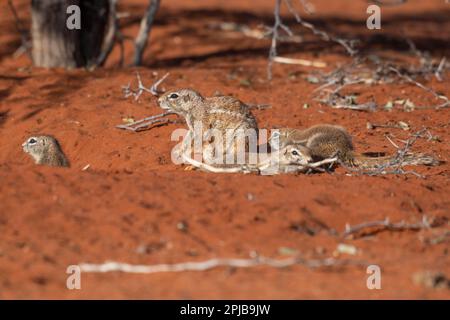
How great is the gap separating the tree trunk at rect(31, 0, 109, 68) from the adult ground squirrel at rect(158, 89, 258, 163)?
3640mm

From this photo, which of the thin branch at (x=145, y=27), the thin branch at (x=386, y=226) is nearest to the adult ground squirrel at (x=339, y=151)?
the thin branch at (x=386, y=226)

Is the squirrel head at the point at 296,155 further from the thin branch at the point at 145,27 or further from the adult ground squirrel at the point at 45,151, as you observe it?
the thin branch at the point at 145,27

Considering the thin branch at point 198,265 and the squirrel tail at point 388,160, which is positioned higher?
the squirrel tail at point 388,160

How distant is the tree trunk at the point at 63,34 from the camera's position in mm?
11453

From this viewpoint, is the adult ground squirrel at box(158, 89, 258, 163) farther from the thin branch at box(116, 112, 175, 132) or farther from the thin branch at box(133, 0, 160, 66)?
the thin branch at box(133, 0, 160, 66)

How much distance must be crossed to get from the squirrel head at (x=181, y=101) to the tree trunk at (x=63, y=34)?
3492 millimetres

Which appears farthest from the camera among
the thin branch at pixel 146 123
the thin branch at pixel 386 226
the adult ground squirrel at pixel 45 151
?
the thin branch at pixel 146 123

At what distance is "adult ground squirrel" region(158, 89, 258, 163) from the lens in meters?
8.06

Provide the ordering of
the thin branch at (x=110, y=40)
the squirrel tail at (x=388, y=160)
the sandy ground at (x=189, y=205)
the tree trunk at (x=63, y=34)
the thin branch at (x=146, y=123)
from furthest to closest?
the thin branch at (x=110, y=40) < the tree trunk at (x=63, y=34) < the thin branch at (x=146, y=123) < the squirrel tail at (x=388, y=160) < the sandy ground at (x=189, y=205)

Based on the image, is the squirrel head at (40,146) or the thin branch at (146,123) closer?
the squirrel head at (40,146)

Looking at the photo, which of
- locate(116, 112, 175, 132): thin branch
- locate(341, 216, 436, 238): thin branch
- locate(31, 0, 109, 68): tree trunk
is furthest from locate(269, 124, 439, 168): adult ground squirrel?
locate(31, 0, 109, 68): tree trunk

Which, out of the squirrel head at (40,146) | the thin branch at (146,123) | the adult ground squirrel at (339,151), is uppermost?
the thin branch at (146,123)

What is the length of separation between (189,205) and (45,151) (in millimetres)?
2731
